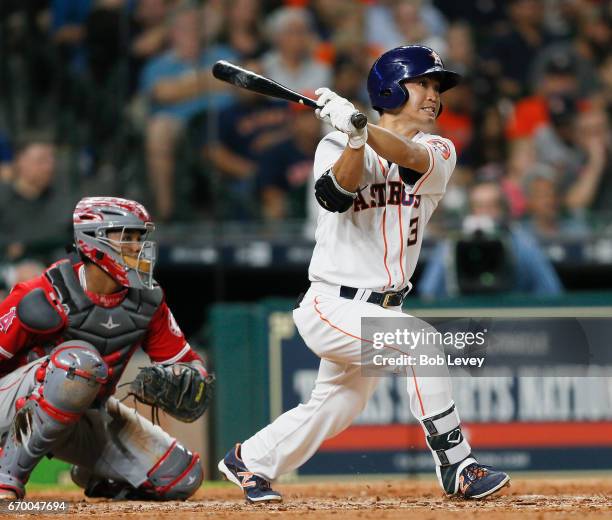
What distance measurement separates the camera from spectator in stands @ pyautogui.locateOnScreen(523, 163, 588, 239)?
795 centimetres

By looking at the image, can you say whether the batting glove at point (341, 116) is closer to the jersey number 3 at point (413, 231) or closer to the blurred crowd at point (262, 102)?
the jersey number 3 at point (413, 231)

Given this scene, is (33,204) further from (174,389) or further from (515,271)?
(174,389)

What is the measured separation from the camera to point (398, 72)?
430 centimetres

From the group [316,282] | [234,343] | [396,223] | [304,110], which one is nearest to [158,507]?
[316,282]

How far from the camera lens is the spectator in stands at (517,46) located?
899 cm

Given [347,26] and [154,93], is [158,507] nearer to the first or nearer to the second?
[154,93]

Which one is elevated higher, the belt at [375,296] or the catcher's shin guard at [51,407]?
the belt at [375,296]

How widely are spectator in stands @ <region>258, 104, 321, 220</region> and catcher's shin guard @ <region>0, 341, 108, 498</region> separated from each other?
13.3 ft

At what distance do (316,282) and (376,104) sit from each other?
71 cm

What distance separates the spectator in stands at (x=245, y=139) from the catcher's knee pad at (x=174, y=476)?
3.72 metres

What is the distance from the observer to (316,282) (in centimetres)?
435

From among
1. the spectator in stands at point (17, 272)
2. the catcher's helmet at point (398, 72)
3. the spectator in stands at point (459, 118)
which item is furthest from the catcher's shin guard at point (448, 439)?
the spectator in stands at point (459, 118)

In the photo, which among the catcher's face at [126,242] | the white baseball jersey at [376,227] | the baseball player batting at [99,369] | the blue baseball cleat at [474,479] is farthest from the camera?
the catcher's face at [126,242]

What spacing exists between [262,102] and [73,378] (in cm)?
463
